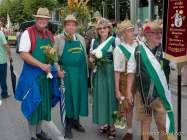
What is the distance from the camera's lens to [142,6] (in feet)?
91.5

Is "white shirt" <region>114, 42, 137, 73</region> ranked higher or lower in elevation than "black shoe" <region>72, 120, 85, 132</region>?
higher

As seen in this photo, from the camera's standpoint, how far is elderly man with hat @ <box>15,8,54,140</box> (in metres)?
6.32

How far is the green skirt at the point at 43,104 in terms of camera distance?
6.51 metres

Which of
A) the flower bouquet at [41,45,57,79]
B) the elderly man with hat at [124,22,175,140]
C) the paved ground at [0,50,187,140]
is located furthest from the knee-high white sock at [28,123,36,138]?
the elderly man with hat at [124,22,175,140]

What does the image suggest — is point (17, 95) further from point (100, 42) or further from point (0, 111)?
point (0, 111)

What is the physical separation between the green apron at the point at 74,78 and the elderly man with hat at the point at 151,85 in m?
1.24

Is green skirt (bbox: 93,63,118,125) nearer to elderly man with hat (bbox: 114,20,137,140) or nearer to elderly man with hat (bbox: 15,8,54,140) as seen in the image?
elderly man with hat (bbox: 114,20,137,140)

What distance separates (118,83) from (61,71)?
0.85 meters

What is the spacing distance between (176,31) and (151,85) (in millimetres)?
1047

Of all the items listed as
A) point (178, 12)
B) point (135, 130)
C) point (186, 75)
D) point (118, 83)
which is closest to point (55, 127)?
point (135, 130)

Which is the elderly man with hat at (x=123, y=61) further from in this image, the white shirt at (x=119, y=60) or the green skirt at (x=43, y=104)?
the green skirt at (x=43, y=104)

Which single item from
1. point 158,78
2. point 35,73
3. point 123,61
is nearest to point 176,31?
point 158,78

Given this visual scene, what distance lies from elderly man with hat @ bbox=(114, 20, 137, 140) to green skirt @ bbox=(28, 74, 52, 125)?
955mm

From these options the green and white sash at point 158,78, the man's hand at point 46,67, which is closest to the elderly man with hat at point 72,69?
the man's hand at point 46,67
